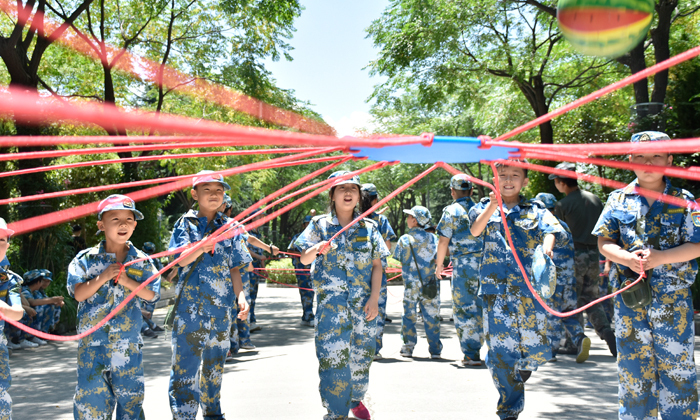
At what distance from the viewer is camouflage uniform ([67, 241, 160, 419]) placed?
12.8ft

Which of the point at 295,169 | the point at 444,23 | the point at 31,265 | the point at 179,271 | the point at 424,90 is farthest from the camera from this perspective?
the point at 295,169

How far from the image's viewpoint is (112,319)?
A: 406cm

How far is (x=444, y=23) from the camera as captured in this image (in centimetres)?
1302

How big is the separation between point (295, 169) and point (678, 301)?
1079 inches

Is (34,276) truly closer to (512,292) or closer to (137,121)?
(512,292)

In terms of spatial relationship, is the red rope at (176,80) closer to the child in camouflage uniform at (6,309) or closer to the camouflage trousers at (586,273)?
the camouflage trousers at (586,273)

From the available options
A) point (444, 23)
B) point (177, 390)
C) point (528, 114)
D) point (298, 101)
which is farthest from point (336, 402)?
point (528, 114)

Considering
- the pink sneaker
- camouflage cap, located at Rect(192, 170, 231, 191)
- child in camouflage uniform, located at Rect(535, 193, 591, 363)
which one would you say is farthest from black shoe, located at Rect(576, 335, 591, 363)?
camouflage cap, located at Rect(192, 170, 231, 191)

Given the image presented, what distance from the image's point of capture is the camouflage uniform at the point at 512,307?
177 inches

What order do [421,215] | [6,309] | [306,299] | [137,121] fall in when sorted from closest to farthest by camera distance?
[137,121]
[6,309]
[421,215]
[306,299]

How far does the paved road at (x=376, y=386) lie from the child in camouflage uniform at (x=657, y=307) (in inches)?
48.9

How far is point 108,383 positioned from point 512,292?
125 inches

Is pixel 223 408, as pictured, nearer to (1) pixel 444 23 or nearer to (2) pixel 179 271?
(2) pixel 179 271

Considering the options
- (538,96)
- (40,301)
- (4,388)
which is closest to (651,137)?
(4,388)
